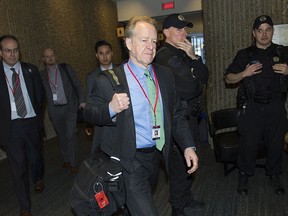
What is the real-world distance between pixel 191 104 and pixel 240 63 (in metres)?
0.96

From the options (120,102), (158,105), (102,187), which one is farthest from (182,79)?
(102,187)

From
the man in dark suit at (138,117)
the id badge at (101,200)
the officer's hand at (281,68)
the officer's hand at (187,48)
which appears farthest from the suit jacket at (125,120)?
the officer's hand at (281,68)

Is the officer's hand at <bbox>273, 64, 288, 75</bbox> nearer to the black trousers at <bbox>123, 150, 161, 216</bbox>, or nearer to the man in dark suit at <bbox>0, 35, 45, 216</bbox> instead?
the black trousers at <bbox>123, 150, 161, 216</bbox>

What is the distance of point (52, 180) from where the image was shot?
3.98 m

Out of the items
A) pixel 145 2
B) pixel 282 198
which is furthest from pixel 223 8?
pixel 145 2

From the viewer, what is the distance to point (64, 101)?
430cm

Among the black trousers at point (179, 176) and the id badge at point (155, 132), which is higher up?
the id badge at point (155, 132)

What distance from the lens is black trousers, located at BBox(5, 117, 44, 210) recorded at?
2.93 meters

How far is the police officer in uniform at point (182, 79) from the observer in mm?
2352

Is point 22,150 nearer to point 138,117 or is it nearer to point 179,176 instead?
point 179,176

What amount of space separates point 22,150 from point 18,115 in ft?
1.16

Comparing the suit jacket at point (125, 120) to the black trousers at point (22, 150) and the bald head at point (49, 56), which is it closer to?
the black trousers at point (22, 150)

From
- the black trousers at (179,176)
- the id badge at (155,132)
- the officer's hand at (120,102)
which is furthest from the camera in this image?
the black trousers at (179,176)

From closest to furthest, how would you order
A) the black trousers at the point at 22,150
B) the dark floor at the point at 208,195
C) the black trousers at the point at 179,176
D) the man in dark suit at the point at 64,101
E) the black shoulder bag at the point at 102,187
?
the black shoulder bag at the point at 102,187 → the black trousers at the point at 179,176 → the dark floor at the point at 208,195 → the black trousers at the point at 22,150 → the man in dark suit at the point at 64,101
